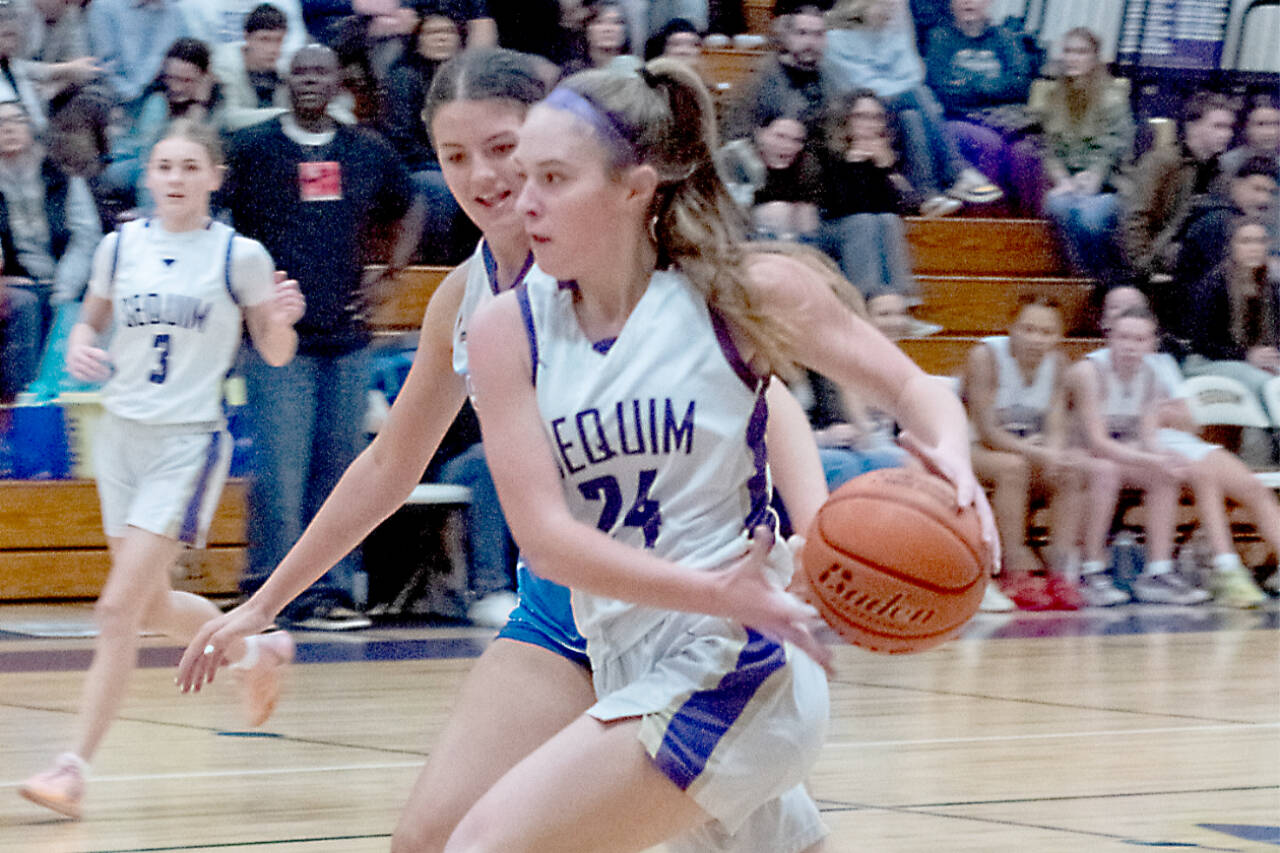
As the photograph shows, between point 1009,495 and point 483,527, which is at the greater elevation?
point 483,527

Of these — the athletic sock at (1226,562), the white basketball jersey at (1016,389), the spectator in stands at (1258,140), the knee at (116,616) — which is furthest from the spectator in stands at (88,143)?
the spectator in stands at (1258,140)

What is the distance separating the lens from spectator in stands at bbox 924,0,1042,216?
9.73m

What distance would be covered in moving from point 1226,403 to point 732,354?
710 cm

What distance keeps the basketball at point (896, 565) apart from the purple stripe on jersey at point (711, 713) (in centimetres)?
9

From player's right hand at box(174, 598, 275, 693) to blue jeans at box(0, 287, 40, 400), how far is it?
A: 4716mm

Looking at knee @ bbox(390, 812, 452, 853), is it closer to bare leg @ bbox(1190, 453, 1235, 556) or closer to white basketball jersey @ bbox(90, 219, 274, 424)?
white basketball jersey @ bbox(90, 219, 274, 424)

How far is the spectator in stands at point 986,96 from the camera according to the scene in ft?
31.9

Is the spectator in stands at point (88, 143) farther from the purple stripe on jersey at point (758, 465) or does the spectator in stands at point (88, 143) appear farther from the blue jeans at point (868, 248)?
the purple stripe on jersey at point (758, 465)

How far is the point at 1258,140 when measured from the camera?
9.84 meters

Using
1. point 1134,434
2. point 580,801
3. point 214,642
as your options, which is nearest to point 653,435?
point 580,801

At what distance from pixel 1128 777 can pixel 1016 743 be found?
1.46 ft

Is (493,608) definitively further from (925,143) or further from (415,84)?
(925,143)

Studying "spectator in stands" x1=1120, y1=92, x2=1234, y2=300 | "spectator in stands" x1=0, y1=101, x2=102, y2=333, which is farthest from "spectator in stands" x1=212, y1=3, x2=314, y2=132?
"spectator in stands" x1=1120, y1=92, x2=1234, y2=300

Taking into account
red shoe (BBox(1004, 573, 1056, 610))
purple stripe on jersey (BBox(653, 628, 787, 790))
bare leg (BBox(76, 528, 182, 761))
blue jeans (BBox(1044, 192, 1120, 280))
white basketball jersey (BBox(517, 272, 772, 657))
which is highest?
white basketball jersey (BBox(517, 272, 772, 657))
